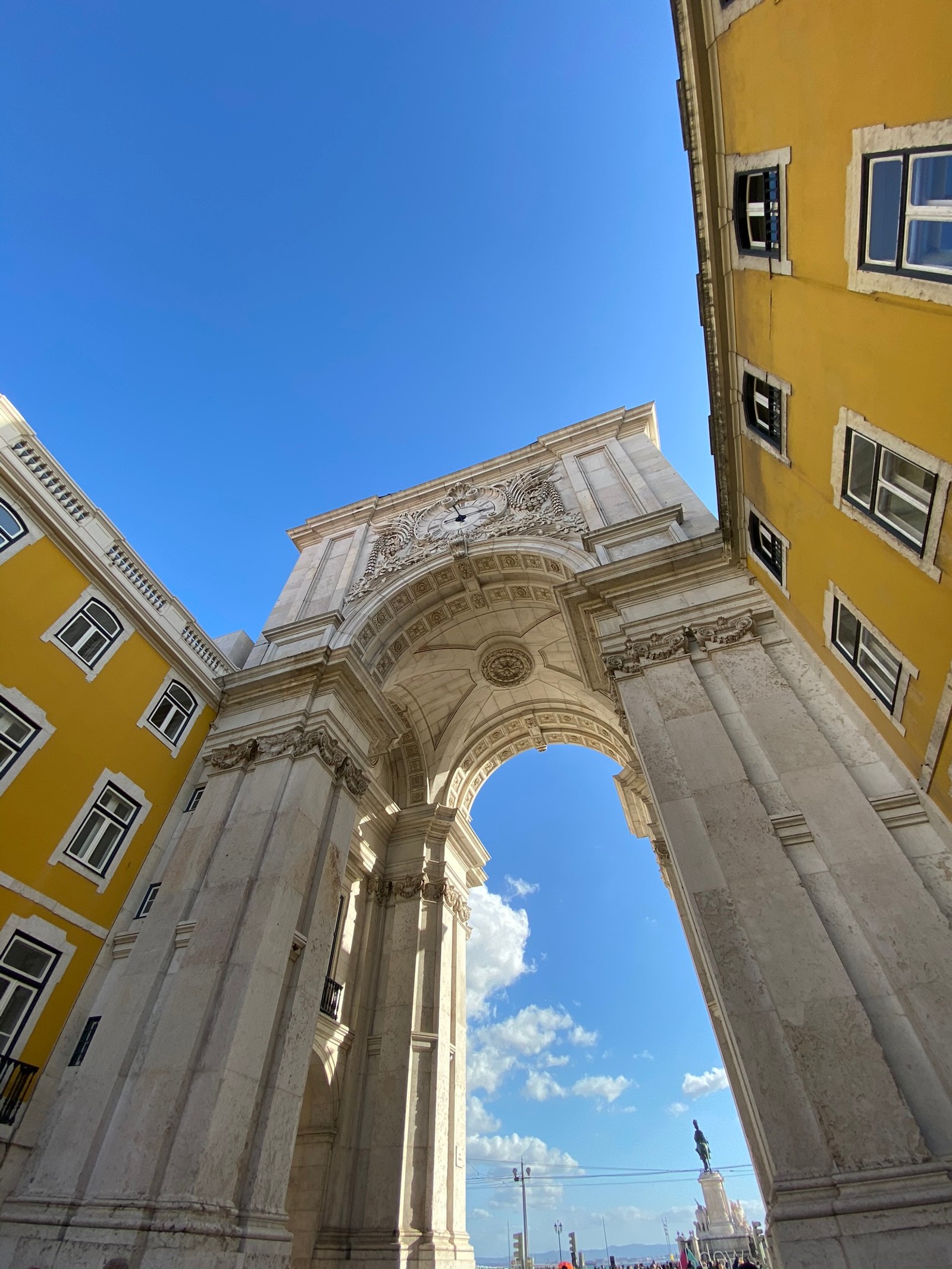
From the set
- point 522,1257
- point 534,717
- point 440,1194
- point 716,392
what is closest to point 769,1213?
point 716,392

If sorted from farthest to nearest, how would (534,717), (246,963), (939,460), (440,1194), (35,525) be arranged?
(534,717)
(440,1194)
(35,525)
(246,963)
(939,460)

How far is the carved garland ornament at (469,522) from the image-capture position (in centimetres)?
2148

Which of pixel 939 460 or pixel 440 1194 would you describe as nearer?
pixel 939 460

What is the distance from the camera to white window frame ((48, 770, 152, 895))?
1325 centimetres

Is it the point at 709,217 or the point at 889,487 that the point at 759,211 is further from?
the point at 889,487

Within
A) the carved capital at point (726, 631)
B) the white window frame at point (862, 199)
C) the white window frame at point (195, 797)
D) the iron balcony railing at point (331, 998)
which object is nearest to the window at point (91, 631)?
the white window frame at point (195, 797)

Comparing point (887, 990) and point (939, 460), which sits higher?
point (939, 460)

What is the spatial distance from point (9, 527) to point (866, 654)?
668 inches

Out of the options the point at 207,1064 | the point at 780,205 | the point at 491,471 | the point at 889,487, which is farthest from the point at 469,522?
the point at 207,1064

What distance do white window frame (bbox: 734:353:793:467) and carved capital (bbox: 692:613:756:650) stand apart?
12.5 ft

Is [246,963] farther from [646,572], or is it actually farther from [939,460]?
[939,460]

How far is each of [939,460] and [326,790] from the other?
14.3 metres

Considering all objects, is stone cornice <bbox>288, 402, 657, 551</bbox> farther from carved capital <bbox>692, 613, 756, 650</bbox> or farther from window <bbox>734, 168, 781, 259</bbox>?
window <bbox>734, 168, 781, 259</bbox>

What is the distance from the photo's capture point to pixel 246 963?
1242 cm
